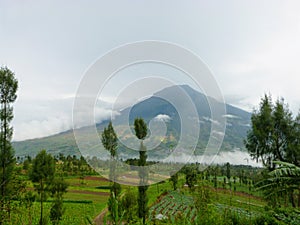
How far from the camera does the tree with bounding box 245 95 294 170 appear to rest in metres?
15.5

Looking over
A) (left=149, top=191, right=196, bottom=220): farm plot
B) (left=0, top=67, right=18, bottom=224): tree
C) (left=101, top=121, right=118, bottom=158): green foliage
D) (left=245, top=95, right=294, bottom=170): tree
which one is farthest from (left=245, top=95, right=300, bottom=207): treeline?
(left=0, top=67, right=18, bottom=224): tree

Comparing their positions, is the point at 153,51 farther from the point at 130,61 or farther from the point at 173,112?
the point at 173,112

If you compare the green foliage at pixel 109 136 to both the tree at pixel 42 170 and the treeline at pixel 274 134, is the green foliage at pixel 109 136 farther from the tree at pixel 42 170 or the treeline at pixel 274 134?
the treeline at pixel 274 134

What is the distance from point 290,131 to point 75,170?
1568 inches

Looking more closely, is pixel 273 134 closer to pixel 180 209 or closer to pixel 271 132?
pixel 271 132

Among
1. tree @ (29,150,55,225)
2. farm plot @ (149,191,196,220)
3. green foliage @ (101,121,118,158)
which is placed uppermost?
green foliage @ (101,121,118,158)

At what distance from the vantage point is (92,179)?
1813 inches

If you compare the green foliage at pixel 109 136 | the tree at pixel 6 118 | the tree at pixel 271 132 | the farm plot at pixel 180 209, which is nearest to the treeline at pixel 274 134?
the tree at pixel 271 132

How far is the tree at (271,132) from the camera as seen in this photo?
15.5 m

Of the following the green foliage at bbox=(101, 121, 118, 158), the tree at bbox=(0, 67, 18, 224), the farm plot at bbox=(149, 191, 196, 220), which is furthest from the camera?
the tree at bbox=(0, 67, 18, 224)

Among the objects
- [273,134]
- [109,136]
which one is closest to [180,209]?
[109,136]

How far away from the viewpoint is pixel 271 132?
52.0 ft

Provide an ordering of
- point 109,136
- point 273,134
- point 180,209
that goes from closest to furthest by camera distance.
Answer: point 180,209 → point 109,136 → point 273,134

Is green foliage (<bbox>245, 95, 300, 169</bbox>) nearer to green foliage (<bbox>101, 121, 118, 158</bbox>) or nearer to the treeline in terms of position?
the treeline
